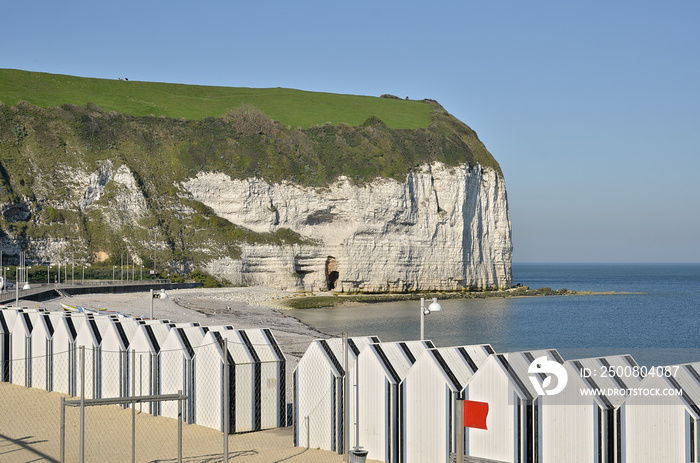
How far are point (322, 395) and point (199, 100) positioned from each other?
107470mm

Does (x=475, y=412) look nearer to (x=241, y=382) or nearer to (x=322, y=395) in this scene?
(x=322, y=395)

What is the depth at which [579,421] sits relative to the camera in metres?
11.3

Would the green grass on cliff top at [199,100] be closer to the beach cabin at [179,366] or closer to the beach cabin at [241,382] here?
the beach cabin at [179,366]

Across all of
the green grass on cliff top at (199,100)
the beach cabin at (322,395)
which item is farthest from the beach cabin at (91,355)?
the green grass on cliff top at (199,100)

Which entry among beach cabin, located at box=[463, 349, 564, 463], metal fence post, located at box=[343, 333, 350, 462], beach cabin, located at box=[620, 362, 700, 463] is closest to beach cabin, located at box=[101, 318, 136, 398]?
metal fence post, located at box=[343, 333, 350, 462]

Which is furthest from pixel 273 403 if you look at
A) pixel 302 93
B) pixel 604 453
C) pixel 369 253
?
pixel 302 93

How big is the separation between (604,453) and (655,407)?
1025 millimetres

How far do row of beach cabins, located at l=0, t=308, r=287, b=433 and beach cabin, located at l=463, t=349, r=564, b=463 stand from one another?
16.2 ft

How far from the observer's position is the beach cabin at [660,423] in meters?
10.4

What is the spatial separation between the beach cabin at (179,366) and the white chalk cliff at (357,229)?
70.9m

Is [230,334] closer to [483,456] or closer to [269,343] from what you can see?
[269,343]

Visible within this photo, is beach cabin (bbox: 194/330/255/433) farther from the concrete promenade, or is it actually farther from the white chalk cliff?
the white chalk cliff

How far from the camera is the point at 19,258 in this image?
79.3 m

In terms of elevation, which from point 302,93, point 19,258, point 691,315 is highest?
point 302,93
